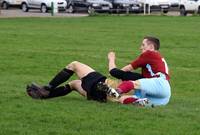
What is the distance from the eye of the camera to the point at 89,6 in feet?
184

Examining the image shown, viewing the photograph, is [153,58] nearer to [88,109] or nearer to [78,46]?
[88,109]

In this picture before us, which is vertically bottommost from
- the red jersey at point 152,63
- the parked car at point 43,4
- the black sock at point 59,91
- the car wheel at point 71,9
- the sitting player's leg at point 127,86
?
the car wheel at point 71,9

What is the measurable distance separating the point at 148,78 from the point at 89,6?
45696 mm

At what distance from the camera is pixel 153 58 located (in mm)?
10539

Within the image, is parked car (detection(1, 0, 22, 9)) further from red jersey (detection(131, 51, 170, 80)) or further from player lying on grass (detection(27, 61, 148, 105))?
red jersey (detection(131, 51, 170, 80))

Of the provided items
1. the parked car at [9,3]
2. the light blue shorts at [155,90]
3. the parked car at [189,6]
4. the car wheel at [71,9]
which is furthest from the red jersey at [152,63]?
the parked car at [9,3]

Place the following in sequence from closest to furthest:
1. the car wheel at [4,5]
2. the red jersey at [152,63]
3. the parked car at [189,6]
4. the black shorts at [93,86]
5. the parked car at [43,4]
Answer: the black shorts at [93,86] → the red jersey at [152,63] → the parked car at [189,6] → the parked car at [43,4] → the car wheel at [4,5]

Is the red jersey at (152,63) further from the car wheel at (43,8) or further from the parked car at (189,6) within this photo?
the car wheel at (43,8)

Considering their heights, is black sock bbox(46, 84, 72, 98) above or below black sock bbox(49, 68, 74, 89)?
below

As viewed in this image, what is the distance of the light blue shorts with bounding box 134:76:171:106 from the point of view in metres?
10.2

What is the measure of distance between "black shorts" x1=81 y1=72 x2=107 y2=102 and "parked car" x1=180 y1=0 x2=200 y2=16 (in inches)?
1833

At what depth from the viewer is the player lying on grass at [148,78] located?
403 inches

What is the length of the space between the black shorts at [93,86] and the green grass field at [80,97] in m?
0.13

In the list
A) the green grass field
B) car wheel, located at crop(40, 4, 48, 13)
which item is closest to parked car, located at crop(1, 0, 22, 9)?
car wheel, located at crop(40, 4, 48, 13)
